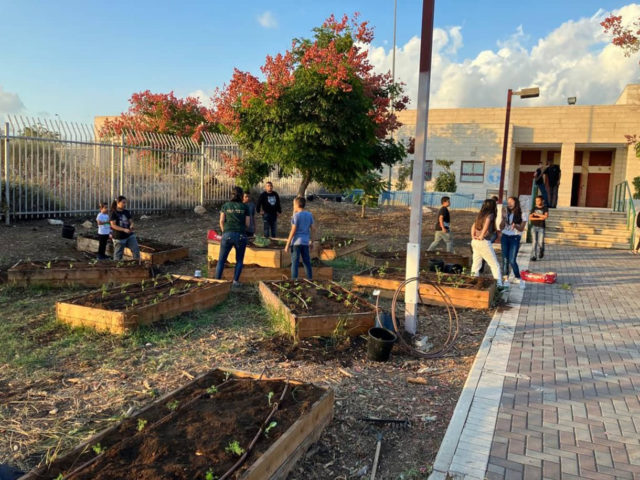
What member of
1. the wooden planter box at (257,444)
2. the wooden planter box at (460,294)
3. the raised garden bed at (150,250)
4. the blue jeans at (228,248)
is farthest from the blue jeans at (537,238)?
the wooden planter box at (257,444)

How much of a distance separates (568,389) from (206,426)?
11.4 ft

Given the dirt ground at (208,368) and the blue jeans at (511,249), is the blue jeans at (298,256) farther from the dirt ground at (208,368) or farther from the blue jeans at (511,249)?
the blue jeans at (511,249)

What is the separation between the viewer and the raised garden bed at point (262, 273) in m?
8.94

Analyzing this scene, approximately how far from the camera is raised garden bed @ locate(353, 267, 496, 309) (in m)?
7.82

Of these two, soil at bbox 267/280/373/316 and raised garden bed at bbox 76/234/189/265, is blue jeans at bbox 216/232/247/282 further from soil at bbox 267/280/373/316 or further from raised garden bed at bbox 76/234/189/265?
raised garden bed at bbox 76/234/189/265

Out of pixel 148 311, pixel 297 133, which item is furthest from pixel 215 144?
pixel 148 311

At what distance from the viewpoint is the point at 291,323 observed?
5.82m

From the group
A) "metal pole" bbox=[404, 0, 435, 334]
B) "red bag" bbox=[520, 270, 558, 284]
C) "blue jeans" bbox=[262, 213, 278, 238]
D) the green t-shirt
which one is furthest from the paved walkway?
"blue jeans" bbox=[262, 213, 278, 238]

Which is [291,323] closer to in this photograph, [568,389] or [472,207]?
[568,389]

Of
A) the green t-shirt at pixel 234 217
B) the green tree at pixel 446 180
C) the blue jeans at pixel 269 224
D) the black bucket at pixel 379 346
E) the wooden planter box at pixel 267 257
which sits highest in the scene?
the green tree at pixel 446 180

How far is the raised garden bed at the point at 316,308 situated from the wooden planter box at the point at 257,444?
5.34 feet

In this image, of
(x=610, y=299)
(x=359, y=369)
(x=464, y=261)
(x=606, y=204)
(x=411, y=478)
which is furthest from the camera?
(x=606, y=204)

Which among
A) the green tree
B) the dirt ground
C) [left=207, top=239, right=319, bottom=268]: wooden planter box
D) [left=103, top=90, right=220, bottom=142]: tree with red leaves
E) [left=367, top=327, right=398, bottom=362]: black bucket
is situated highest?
[left=103, top=90, right=220, bottom=142]: tree with red leaves

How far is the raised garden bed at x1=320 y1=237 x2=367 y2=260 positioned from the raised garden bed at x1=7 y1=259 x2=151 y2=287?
170 inches
